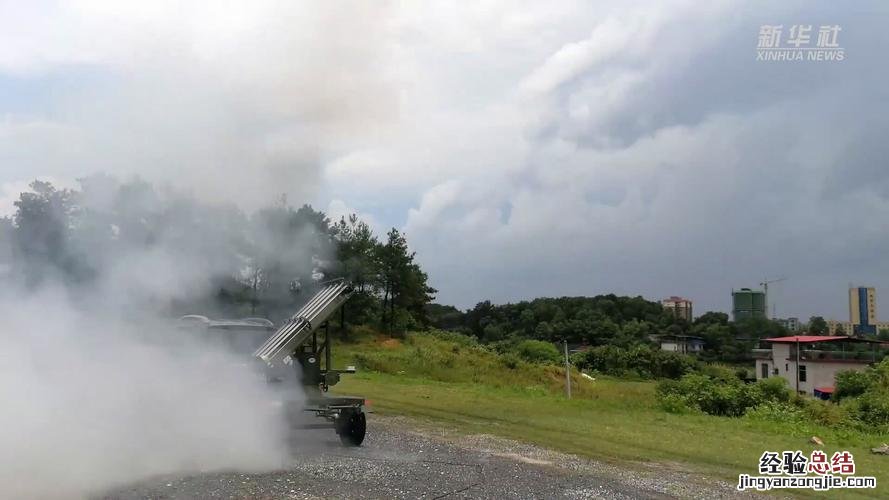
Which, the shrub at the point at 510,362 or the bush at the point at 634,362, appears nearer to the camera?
the shrub at the point at 510,362

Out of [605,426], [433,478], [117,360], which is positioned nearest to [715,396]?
[605,426]

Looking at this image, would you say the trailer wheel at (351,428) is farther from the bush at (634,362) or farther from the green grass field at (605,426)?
the bush at (634,362)

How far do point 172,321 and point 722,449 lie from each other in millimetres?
10545

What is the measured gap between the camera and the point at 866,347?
173 feet

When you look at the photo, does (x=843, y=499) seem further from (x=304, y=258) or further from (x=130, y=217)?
(x=130, y=217)

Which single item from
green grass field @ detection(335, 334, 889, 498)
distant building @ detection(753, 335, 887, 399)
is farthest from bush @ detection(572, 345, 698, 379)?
green grass field @ detection(335, 334, 889, 498)

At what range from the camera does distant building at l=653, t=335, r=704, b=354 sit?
281 feet

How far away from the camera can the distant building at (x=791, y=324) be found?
97188 millimetres

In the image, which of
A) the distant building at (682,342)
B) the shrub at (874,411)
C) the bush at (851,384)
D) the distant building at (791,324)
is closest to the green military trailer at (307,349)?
the shrub at (874,411)

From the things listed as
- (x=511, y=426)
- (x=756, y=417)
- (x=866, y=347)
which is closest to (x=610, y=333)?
(x=866, y=347)

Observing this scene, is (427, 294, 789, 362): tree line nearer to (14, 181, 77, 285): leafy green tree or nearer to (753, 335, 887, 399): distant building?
(753, 335, 887, 399): distant building

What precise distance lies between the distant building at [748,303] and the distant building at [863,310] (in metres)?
19.0

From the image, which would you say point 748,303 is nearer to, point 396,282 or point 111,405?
point 396,282

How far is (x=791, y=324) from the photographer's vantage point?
106 meters
